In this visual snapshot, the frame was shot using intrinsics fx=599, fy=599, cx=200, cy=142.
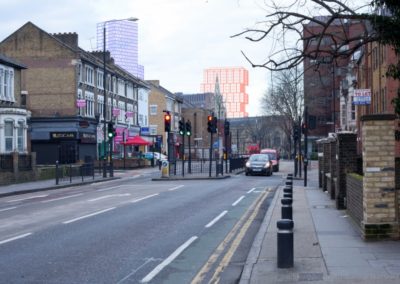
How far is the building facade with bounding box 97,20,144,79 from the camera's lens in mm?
184875

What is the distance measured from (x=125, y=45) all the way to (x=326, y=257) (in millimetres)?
187231

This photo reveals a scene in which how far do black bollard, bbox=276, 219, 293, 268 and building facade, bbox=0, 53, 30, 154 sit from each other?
109ft

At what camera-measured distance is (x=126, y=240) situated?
12461mm

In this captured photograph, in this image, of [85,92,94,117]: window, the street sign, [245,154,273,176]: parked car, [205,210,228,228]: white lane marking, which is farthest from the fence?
[205,210,228,228]: white lane marking

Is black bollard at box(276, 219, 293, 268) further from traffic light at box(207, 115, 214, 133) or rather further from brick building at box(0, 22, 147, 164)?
brick building at box(0, 22, 147, 164)

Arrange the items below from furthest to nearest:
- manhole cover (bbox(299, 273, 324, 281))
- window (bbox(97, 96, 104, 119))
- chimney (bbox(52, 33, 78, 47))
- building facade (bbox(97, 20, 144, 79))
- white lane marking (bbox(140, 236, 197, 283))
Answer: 1. building facade (bbox(97, 20, 144, 79))
2. window (bbox(97, 96, 104, 119))
3. chimney (bbox(52, 33, 78, 47))
4. white lane marking (bbox(140, 236, 197, 283))
5. manhole cover (bbox(299, 273, 324, 281))

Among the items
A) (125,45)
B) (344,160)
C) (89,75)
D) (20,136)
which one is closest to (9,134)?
(20,136)

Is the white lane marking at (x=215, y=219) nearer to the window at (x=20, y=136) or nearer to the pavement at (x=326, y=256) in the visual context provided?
the pavement at (x=326, y=256)

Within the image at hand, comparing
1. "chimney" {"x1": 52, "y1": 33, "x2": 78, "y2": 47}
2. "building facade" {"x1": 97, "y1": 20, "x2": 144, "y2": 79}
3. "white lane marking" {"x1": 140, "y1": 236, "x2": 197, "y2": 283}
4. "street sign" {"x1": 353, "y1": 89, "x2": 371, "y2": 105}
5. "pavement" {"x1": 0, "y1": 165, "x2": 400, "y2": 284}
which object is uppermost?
"building facade" {"x1": 97, "y1": 20, "x2": 144, "y2": 79}

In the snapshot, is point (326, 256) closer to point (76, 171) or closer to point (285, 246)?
point (285, 246)

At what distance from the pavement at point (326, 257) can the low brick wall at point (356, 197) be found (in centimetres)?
25

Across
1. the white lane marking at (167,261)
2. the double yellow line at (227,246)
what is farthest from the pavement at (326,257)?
the white lane marking at (167,261)

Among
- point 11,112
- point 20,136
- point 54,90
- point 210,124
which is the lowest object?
point 20,136

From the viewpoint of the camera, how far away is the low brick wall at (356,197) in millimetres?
12188
